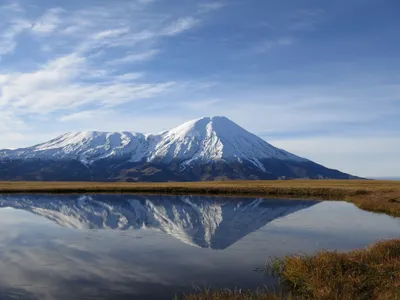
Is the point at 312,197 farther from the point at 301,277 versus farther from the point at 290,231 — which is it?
the point at 301,277

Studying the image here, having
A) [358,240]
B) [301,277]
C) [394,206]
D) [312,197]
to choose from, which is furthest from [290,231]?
[312,197]

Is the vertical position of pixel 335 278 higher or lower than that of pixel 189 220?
higher

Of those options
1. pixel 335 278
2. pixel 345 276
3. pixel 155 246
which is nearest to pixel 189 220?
pixel 155 246

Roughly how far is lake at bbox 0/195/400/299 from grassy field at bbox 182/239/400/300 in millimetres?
1474

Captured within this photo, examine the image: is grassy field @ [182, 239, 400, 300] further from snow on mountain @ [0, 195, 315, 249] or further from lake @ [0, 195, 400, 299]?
snow on mountain @ [0, 195, 315, 249]

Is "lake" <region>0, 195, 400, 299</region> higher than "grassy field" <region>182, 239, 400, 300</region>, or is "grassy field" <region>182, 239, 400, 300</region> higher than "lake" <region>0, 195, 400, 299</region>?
"grassy field" <region>182, 239, 400, 300</region>

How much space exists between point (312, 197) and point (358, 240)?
51.8 metres

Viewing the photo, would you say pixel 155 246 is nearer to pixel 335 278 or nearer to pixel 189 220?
pixel 335 278

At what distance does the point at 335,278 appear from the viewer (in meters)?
19.5

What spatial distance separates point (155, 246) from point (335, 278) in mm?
15960

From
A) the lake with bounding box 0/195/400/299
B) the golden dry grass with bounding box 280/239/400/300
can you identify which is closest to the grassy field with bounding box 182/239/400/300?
the golden dry grass with bounding box 280/239/400/300

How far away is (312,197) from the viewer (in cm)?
8544

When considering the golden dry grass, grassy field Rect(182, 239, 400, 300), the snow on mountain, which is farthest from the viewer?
the snow on mountain

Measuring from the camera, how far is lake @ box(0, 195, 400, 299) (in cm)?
2148
